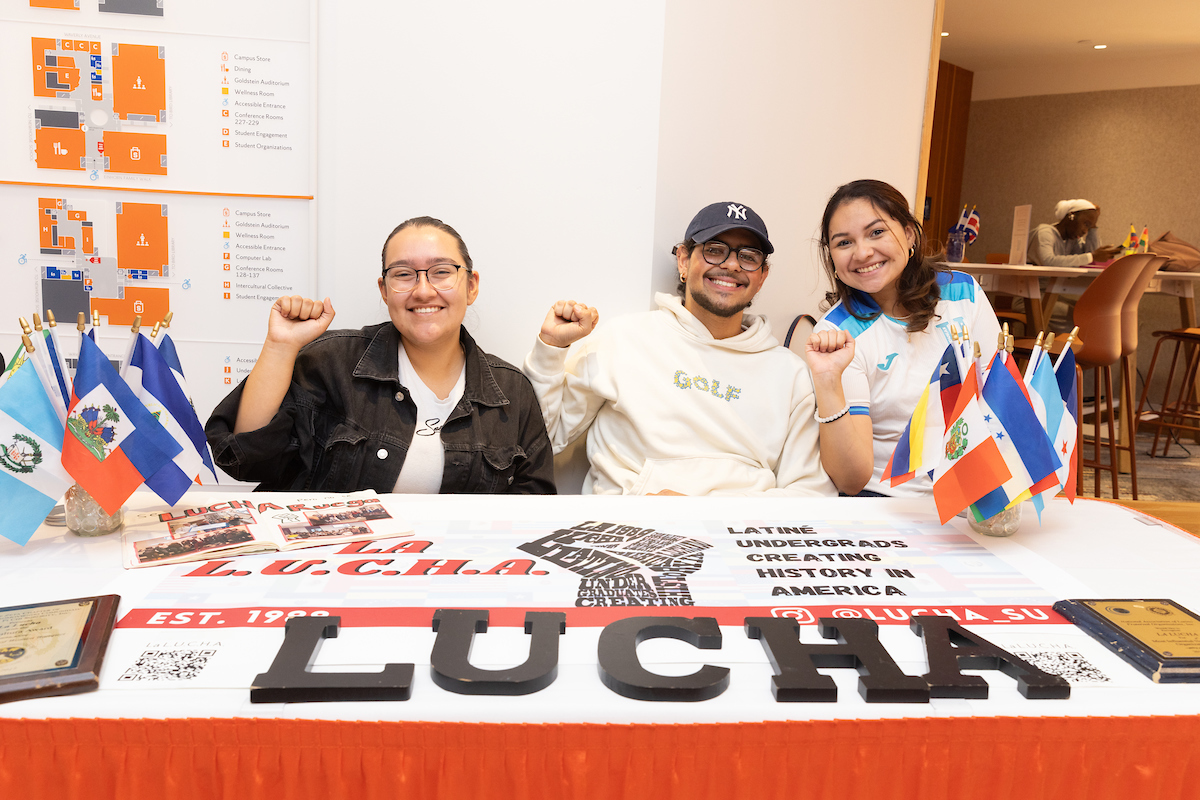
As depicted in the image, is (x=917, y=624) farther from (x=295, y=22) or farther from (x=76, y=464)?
(x=295, y=22)

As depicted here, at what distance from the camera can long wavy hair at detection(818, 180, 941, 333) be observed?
6.56 ft

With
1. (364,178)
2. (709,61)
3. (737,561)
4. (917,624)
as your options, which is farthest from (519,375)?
(917,624)

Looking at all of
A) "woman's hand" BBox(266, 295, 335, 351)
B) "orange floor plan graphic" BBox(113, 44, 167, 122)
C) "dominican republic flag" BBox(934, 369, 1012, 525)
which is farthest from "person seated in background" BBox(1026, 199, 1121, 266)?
"orange floor plan graphic" BBox(113, 44, 167, 122)

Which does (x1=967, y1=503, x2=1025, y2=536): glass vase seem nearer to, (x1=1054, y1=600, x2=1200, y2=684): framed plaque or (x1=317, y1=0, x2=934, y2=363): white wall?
(x1=1054, y1=600, x2=1200, y2=684): framed plaque

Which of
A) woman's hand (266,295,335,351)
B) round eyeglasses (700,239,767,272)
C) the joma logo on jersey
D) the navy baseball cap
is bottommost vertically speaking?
the joma logo on jersey

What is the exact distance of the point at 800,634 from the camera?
1.00m

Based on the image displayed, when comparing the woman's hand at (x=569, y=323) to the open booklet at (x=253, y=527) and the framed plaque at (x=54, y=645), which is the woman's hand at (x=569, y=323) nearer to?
the open booklet at (x=253, y=527)

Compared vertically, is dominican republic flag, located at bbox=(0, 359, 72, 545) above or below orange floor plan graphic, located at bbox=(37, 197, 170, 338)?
below

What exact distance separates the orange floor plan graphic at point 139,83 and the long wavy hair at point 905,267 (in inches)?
69.2

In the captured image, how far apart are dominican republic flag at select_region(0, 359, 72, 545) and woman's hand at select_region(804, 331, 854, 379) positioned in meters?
1.45

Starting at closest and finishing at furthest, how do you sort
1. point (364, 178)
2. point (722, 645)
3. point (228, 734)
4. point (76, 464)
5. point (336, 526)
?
point (228, 734) < point (722, 645) < point (76, 464) < point (336, 526) < point (364, 178)

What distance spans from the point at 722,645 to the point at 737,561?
28 centimetres

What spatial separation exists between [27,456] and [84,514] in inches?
4.7

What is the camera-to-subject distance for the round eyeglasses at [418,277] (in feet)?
5.79
